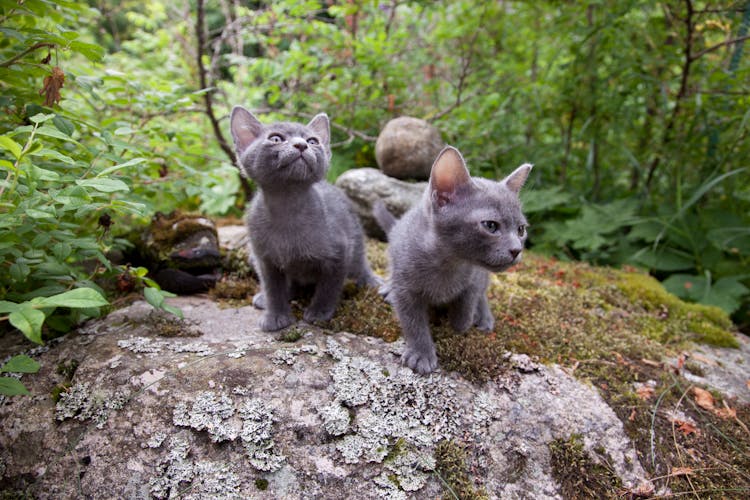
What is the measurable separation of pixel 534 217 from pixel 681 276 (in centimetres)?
143

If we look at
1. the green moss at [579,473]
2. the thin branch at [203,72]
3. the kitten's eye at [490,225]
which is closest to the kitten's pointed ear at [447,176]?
the kitten's eye at [490,225]

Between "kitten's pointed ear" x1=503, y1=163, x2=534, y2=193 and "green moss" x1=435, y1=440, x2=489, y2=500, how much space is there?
4.52ft

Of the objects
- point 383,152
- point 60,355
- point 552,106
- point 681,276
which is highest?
point 552,106

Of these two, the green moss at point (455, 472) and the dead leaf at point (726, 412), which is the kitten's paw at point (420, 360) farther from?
the dead leaf at point (726, 412)

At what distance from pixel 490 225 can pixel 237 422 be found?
152 centimetres

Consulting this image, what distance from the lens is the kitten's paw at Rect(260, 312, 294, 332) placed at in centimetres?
267

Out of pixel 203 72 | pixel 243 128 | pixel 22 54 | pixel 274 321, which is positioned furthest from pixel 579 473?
pixel 203 72

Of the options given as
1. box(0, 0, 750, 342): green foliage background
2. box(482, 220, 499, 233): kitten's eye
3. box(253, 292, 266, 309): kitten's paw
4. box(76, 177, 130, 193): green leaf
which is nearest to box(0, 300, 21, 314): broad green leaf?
box(76, 177, 130, 193): green leaf

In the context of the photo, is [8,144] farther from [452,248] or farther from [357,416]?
[452,248]

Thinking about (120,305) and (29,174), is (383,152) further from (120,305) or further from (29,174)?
(29,174)

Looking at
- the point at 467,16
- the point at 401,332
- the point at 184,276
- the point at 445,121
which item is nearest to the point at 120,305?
the point at 184,276

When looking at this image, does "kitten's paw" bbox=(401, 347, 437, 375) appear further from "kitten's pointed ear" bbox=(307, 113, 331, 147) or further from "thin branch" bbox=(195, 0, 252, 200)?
"thin branch" bbox=(195, 0, 252, 200)

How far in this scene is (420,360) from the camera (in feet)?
7.69

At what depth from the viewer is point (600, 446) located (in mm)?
2094
